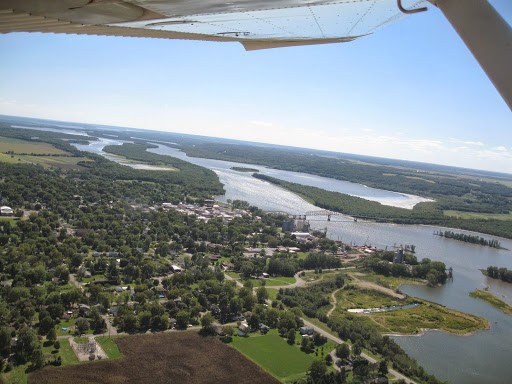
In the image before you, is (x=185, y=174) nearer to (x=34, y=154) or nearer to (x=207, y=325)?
(x=34, y=154)

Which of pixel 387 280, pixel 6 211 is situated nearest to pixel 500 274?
pixel 387 280

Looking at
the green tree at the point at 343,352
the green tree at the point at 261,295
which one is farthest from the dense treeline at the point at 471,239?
the green tree at the point at 343,352

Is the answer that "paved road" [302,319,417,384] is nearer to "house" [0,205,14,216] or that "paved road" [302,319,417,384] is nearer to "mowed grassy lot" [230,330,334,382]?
"mowed grassy lot" [230,330,334,382]

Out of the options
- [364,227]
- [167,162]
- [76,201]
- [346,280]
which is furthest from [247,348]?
[167,162]

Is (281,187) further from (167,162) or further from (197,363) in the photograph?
(197,363)

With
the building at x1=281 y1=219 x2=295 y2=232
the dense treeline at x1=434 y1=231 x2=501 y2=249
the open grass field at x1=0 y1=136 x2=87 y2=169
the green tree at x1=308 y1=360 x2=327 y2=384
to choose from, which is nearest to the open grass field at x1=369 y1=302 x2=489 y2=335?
the green tree at x1=308 y1=360 x2=327 y2=384
